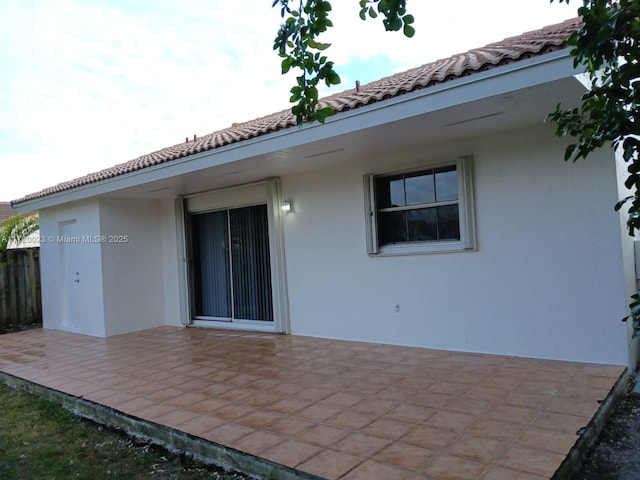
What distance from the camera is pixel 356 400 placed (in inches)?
171

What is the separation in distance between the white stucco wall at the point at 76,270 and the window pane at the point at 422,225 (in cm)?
622

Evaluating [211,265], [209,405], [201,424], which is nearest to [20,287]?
[211,265]

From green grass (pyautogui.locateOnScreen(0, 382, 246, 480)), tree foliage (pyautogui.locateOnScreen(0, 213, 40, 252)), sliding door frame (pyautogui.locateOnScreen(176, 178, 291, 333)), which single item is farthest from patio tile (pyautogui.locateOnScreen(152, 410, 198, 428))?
tree foliage (pyautogui.locateOnScreen(0, 213, 40, 252))

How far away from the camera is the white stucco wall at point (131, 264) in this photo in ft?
29.8

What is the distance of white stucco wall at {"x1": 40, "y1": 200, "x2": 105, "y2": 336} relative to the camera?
9133mm

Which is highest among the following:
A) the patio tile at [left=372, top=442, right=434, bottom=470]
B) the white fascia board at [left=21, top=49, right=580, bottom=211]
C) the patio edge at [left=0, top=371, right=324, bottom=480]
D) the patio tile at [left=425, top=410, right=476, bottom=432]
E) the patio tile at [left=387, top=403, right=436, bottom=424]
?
the white fascia board at [left=21, top=49, right=580, bottom=211]

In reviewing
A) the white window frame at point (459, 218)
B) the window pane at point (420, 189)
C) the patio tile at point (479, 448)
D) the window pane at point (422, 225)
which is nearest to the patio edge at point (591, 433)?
the patio tile at point (479, 448)

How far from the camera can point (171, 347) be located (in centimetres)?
748

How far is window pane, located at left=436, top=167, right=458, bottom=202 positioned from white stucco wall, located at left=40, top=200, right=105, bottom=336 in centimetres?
670

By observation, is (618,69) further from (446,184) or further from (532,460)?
(446,184)

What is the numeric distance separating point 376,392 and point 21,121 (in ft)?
49.2

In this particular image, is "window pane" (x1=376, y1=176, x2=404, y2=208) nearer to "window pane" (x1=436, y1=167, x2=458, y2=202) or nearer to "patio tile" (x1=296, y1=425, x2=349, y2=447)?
"window pane" (x1=436, y1=167, x2=458, y2=202)

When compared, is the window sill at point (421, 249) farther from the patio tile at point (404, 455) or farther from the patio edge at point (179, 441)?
the patio edge at point (179, 441)

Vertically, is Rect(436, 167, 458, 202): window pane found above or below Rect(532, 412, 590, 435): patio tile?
above
